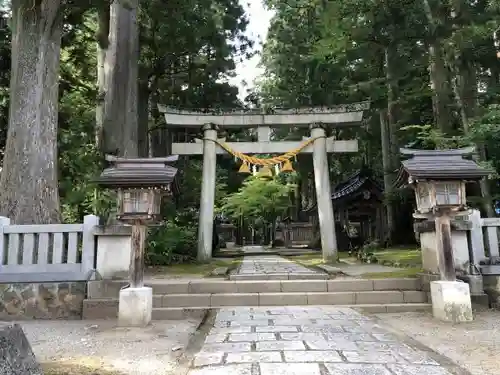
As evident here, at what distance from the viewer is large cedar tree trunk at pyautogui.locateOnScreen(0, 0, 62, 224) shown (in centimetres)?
689

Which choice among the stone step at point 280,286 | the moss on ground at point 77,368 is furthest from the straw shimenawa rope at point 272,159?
the moss on ground at point 77,368

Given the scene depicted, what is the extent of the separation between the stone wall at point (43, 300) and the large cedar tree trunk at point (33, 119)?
1.18m

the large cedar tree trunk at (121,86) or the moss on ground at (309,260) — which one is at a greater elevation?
the large cedar tree trunk at (121,86)

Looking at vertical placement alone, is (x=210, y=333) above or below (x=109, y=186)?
below

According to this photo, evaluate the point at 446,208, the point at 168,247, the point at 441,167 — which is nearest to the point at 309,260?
the point at 168,247

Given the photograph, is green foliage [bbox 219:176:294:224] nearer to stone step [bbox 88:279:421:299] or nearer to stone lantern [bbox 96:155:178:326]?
stone step [bbox 88:279:421:299]

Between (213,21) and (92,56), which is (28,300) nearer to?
(213,21)

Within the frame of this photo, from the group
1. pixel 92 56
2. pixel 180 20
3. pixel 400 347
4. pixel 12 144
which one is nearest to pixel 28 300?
Result: pixel 12 144

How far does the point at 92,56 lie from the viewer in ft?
50.0

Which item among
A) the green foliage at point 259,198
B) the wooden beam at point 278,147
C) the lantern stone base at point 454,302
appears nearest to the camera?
the lantern stone base at point 454,302

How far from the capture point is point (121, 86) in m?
10.9

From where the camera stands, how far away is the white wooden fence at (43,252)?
6.27 metres

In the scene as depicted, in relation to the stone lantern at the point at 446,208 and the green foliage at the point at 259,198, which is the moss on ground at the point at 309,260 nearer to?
the stone lantern at the point at 446,208

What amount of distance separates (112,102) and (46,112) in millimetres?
3515
